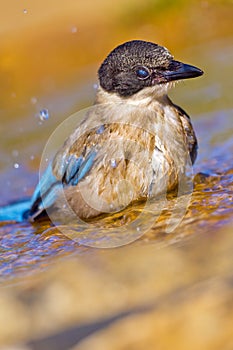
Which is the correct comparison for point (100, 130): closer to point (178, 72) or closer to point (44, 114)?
point (178, 72)

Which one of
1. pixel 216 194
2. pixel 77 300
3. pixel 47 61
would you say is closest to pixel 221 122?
pixel 216 194

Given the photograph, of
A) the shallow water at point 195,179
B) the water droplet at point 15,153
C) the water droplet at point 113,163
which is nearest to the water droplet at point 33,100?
the shallow water at point 195,179

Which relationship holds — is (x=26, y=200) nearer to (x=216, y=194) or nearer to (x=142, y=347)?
(x=216, y=194)

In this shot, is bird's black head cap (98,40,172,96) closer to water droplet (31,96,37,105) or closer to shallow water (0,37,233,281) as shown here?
shallow water (0,37,233,281)

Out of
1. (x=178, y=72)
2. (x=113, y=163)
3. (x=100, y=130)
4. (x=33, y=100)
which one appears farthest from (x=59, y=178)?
(x=33, y=100)

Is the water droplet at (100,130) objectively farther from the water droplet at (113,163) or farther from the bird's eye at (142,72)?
the bird's eye at (142,72)

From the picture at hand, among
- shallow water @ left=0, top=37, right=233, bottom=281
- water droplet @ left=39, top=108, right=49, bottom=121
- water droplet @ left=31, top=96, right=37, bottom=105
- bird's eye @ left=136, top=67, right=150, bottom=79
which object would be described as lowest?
shallow water @ left=0, top=37, right=233, bottom=281

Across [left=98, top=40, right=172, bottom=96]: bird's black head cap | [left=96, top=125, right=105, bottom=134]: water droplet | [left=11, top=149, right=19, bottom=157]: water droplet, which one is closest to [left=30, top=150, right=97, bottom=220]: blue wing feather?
[left=96, top=125, right=105, bottom=134]: water droplet
